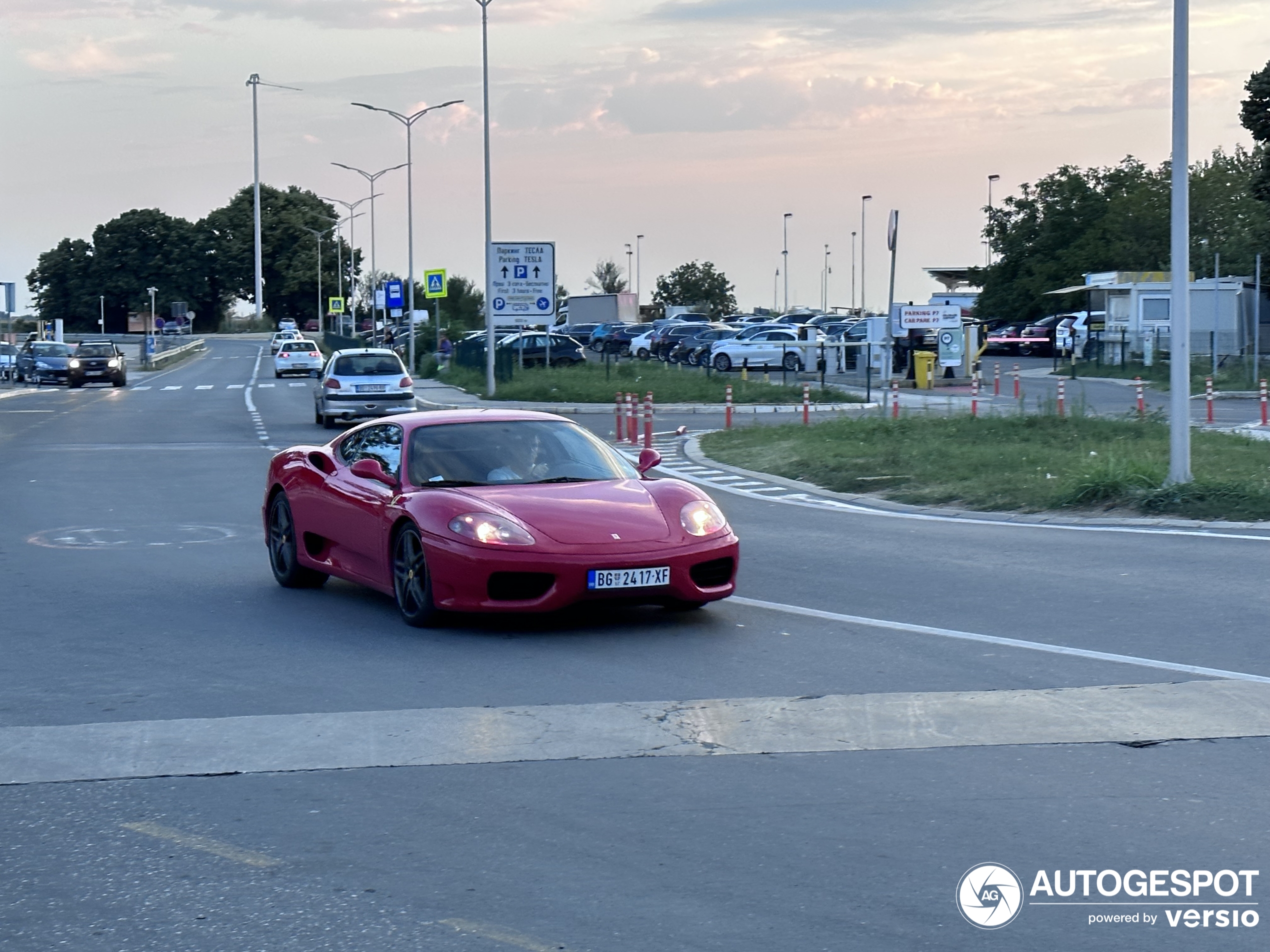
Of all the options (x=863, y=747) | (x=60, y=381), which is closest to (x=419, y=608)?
(x=863, y=747)

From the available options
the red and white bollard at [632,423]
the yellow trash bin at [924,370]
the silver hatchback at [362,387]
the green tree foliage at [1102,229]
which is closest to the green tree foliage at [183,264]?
the green tree foliage at [1102,229]

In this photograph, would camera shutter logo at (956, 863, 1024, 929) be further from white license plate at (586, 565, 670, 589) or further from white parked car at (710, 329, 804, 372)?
white parked car at (710, 329, 804, 372)

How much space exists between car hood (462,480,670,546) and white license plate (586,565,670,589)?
17cm

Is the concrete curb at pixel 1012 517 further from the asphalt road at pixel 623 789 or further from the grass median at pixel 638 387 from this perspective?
the grass median at pixel 638 387

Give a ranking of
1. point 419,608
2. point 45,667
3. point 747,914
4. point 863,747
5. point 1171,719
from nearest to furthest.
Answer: point 747,914
point 863,747
point 1171,719
point 45,667
point 419,608

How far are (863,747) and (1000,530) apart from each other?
26.5 feet

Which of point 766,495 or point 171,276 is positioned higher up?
point 171,276

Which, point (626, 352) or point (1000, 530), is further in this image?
point (626, 352)

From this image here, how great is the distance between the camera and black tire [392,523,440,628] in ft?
30.2

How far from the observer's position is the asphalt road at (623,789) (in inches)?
183

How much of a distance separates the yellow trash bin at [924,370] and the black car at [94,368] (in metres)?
28.3

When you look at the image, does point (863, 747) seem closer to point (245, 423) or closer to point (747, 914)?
point (747, 914)

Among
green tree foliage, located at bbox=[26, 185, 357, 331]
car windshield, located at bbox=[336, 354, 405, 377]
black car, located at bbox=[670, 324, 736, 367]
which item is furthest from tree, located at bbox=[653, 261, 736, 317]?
car windshield, located at bbox=[336, 354, 405, 377]

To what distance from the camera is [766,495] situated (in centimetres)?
→ 1822
